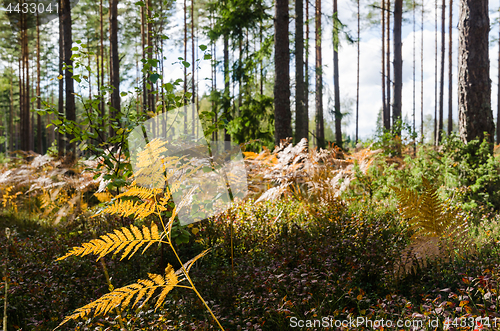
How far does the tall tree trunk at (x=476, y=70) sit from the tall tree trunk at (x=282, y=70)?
3414 millimetres

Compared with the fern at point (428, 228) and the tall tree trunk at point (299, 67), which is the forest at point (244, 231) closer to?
the fern at point (428, 228)

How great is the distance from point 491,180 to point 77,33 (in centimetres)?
2711

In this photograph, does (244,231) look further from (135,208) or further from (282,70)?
(282,70)

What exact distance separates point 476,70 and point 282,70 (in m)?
3.74

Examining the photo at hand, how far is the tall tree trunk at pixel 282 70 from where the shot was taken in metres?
7.18

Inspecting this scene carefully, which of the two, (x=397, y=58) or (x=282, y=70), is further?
(x=397, y=58)

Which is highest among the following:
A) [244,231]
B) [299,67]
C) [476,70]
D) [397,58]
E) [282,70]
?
[397,58]

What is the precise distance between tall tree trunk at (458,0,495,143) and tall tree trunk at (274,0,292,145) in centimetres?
341

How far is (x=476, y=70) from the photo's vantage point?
512 cm

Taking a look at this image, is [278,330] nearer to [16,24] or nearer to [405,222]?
[405,222]

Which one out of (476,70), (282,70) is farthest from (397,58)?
(476,70)

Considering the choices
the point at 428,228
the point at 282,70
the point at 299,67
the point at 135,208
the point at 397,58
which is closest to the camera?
the point at 135,208

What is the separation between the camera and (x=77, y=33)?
23.3 meters

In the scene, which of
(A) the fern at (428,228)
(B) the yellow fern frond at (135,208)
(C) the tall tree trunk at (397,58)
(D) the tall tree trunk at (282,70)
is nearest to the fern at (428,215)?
(A) the fern at (428,228)
